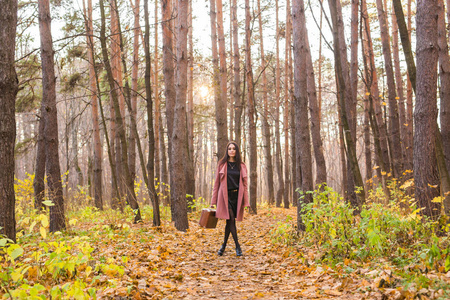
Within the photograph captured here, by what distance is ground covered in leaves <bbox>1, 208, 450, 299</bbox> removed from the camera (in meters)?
3.06

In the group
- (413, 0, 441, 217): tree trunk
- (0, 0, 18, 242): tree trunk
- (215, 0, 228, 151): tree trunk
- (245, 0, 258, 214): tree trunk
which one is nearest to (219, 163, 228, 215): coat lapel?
(413, 0, 441, 217): tree trunk

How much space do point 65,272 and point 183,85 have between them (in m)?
5.08

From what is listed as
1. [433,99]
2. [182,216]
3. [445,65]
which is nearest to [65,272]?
[182,216]

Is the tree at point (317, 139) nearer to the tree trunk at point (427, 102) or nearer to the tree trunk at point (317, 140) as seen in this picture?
the tree trunk at point (317, 140)

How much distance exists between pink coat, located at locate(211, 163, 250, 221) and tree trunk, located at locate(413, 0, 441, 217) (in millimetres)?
2875

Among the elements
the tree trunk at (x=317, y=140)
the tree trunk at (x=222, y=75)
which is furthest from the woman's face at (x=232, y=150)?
the tree trunk at (x=222, y=75)

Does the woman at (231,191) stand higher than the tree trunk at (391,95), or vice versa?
the tree trunk at (391,95)

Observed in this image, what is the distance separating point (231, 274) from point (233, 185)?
1929 mm

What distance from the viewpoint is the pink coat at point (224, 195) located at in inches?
249

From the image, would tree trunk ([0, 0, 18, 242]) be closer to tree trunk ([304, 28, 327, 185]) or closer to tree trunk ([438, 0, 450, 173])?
tree trunk ([304, 28, 327, 185])

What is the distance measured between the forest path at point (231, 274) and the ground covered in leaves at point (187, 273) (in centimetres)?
1

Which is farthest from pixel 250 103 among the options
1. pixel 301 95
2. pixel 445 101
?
pixel 445 101

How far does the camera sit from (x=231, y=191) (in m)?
6.46

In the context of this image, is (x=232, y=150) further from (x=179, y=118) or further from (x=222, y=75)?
(x=222, y=75)
